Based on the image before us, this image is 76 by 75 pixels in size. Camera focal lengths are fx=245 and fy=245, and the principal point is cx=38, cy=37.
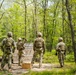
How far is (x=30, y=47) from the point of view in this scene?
81.4ft

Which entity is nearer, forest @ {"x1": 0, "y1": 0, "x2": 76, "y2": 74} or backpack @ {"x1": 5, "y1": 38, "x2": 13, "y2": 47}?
backpack @ {"x1": 5, "y1": 38, "x2": 13, "y2": 47}

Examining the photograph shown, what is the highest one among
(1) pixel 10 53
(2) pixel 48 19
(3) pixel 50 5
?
(3) pixel 50 5

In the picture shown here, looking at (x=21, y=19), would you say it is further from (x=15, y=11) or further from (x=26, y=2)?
(x=26, y=2)

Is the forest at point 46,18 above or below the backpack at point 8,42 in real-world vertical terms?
above

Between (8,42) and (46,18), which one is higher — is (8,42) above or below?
below

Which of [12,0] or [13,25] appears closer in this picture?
[12,0]

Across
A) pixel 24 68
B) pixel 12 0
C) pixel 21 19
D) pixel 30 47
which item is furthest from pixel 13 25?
pixel 24 68

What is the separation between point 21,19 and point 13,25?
6.53 feet

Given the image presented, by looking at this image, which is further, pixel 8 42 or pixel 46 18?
pixel 46 18

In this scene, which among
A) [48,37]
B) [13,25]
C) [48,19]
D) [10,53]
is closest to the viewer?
[10,53]

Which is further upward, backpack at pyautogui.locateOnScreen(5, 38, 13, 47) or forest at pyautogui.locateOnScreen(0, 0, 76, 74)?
forest at pyautogui.locateOnScreen(0, 0, 76, 74)

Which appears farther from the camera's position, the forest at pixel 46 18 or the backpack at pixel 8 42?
the forest at pixel 46 18

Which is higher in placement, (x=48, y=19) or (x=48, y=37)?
(x=48, y=19)

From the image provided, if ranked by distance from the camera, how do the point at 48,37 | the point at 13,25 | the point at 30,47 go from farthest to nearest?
1. the point at 13,25
2. the point at 48,37
3. the point at 30,47
